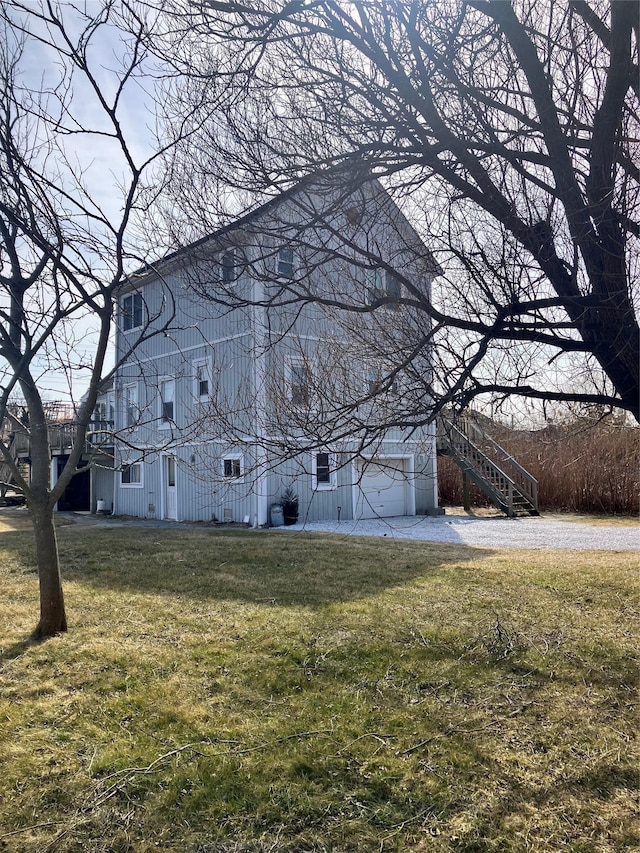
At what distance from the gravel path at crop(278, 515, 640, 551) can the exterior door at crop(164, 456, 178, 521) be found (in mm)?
4402

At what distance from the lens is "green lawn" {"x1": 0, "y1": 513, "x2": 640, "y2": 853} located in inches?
110

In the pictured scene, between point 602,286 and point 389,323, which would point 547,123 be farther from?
point 389,323

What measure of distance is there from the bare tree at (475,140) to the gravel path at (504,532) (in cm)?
703

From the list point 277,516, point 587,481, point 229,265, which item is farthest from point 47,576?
point 587,481


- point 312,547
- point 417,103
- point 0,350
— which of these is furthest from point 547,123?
point 312,547

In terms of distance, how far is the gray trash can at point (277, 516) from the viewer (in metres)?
14.9

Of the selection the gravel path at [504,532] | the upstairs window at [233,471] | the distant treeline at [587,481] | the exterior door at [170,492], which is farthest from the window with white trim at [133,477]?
the upstairs window at [233,471]

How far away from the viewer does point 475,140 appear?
160 inches

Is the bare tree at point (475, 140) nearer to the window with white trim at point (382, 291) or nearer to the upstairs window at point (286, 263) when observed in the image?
the window with white trim at point (382, 291)

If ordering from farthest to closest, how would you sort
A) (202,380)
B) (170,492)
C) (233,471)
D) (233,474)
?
1. (170,492)
2. (202,380)
3. (233,471)
4. (233,474)

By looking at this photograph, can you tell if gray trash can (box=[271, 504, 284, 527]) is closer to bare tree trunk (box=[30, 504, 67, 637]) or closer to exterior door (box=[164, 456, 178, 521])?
exterior door (box=[164, 456, 178, 521])

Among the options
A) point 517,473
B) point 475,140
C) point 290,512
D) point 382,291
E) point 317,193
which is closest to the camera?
point 475,140

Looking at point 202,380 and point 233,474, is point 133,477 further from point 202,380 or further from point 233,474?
point 233,474

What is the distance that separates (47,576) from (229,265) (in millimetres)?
3128
